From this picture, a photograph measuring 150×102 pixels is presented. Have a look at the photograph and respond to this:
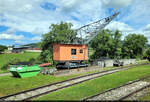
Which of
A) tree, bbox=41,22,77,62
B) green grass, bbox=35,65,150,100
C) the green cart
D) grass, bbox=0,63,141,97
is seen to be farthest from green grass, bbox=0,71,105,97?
tree, bbox=41,22,77,62

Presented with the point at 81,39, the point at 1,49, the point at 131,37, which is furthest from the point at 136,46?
the point at 1,49

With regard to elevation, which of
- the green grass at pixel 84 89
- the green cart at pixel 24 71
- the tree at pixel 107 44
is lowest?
the green grass at pixel 84 89

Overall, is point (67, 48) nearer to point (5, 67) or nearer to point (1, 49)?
point (5, 67)

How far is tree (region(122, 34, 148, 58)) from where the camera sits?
44781mm

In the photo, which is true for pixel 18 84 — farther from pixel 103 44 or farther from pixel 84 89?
pixel 103 44

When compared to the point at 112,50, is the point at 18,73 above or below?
below

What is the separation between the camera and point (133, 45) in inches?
1770

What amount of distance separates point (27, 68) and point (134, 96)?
41.4ft

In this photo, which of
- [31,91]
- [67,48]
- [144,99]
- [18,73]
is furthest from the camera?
[67,48]

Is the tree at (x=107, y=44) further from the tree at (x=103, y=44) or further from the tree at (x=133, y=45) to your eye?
the tree at (x=133, y=45)

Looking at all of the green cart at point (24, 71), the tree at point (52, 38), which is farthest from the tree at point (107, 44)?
the green cart at point (24, 71)

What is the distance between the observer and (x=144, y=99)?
753 cm

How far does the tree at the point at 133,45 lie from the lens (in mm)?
44781

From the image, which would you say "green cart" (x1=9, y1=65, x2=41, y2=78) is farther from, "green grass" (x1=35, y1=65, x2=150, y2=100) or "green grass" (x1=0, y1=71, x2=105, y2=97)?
"green grass" (x1=35, y1=65, x2=150, y2=100)
